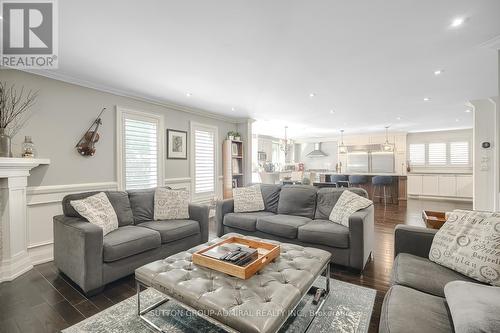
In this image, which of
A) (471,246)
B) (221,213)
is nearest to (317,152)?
(221,213)

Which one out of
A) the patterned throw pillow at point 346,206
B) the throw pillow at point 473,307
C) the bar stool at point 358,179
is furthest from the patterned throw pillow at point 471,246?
the bar stool at point 358,179

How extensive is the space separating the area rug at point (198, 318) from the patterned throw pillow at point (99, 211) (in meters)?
0.82

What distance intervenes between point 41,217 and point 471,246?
439 centimetres

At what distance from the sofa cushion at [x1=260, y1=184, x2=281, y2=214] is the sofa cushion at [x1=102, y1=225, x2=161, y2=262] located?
5.81 feet

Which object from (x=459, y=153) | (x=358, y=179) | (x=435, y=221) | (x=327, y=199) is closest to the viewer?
(x=435, y=221)

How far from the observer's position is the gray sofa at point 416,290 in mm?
1057

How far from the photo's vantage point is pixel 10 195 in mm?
2518

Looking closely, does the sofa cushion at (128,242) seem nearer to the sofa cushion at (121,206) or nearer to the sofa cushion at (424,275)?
the sofa cushion at (121,206)

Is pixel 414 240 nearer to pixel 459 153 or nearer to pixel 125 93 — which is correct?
pixel 125 93

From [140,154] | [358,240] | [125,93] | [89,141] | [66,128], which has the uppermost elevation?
[125,93]

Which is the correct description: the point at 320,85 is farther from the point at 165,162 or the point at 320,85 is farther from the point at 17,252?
the point at 17,252

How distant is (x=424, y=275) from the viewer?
150 centimetres

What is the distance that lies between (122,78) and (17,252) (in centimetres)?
243

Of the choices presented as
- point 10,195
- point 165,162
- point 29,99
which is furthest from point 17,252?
point 165,162
